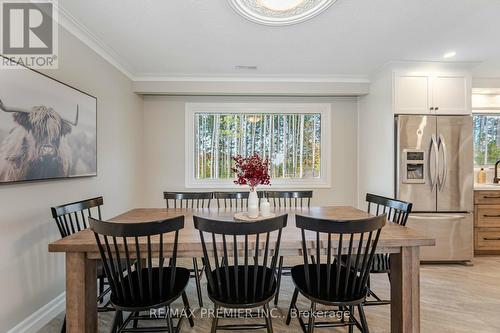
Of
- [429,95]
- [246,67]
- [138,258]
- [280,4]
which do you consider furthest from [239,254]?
[429,95]

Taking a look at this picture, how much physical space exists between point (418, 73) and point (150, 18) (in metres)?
3.20

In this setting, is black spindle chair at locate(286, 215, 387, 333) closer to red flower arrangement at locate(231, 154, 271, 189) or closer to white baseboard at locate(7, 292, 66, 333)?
red flower arrangement at locate(231, 154, 271, 189)

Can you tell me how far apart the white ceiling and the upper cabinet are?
0.25 metres

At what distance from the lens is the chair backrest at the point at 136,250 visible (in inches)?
53.6

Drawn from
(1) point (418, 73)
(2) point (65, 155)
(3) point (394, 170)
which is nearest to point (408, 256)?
(3) point (394, 170)

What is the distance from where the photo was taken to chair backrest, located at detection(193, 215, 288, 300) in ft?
4.56

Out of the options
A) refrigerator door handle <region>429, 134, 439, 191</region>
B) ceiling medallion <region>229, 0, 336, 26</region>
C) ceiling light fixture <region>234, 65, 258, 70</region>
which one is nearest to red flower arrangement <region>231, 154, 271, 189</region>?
ceiling medallion <region>229, 0, 336, 26</region>

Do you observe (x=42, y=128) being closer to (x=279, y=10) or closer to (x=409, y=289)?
(x=279, y=10)

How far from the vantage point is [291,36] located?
2.46m

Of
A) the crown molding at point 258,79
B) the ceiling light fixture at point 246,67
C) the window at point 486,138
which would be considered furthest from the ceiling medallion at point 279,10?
the window at point 486,138

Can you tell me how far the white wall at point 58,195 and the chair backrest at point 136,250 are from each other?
0.75 meters

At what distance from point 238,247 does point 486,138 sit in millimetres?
4602

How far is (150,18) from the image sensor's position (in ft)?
7.04

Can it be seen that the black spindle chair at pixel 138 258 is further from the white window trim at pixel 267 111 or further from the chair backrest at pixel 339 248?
the white window trim at pixel 267 111
